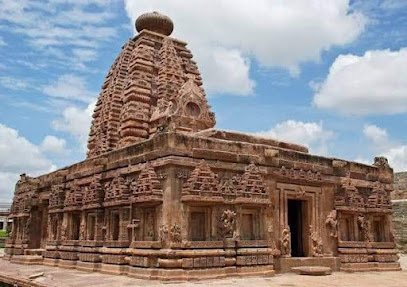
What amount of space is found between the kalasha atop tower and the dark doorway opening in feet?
17.9

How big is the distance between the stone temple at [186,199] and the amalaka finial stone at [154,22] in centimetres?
74

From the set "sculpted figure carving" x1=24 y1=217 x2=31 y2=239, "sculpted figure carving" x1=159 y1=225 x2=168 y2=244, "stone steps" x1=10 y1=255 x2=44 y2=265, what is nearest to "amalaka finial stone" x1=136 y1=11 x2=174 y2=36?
"sculpted figure carving" x1=24 y1=217 x2=31 y2=239

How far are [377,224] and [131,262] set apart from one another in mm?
11785

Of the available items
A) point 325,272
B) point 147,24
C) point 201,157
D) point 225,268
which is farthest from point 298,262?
point 147,24

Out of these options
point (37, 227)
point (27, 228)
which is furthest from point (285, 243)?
point (27, 228)

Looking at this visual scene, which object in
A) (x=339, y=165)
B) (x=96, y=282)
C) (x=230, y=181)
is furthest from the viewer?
(x=339, y=165)

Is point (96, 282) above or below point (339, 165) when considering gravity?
below

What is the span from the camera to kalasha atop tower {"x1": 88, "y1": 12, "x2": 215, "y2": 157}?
21438 millimetres

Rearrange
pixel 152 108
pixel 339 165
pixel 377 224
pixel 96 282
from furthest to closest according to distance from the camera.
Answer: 1. pixel 152 108
2. pixel 377 224
3. pixel 339 165
4. pixel 96 282

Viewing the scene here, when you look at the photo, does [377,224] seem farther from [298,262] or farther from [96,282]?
[96,282]

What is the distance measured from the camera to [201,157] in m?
15.6

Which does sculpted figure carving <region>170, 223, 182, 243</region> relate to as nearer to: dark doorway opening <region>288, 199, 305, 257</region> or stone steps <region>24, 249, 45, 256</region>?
dark doorway opening <region>288, 199, 305, 257</region>

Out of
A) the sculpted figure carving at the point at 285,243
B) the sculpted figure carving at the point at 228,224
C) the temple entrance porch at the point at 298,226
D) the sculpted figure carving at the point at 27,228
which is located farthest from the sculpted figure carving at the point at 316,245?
the sculpted figure carving at the point at 27,228

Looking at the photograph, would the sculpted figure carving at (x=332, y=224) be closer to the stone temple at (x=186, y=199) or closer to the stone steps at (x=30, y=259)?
the stone temple at (x=186, y=199)
